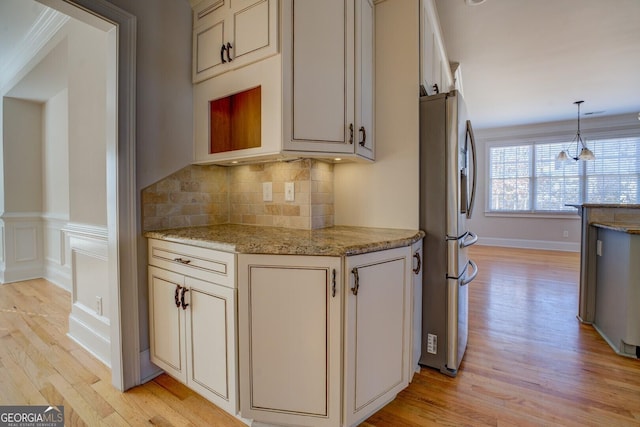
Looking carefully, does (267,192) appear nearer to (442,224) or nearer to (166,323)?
(166,323)

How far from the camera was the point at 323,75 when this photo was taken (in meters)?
1.59

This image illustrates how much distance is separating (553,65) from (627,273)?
2635 mm

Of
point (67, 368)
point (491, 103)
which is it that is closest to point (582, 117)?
point (491, 103)

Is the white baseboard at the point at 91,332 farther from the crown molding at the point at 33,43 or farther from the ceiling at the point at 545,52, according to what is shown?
the ceiling at the point at 545,52

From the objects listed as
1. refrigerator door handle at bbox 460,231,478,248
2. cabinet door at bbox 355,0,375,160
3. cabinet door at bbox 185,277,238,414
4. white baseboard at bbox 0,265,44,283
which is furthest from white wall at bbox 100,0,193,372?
white baseboard at bbox 0,265,44,283

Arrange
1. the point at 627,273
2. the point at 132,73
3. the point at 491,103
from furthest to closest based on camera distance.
A: the point at 491,103 → the point at 627,273 → the point at 132,73

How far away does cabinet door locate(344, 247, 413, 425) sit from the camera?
50.0 inches

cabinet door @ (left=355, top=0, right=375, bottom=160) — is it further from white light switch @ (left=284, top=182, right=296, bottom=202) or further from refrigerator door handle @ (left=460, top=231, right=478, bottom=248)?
refrigerator door handle @ (left=460, top=231, right=478, bottom=248)

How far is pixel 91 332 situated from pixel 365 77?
2590 millimetres

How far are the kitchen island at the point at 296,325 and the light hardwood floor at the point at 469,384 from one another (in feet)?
0.92

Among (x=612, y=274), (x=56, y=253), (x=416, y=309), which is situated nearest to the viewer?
(x=416, y=309)

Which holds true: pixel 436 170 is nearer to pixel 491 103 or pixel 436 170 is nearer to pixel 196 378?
pixel 196 378

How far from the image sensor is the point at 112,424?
56.4 inches

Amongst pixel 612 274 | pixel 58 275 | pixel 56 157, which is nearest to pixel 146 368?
pixel 58 275
